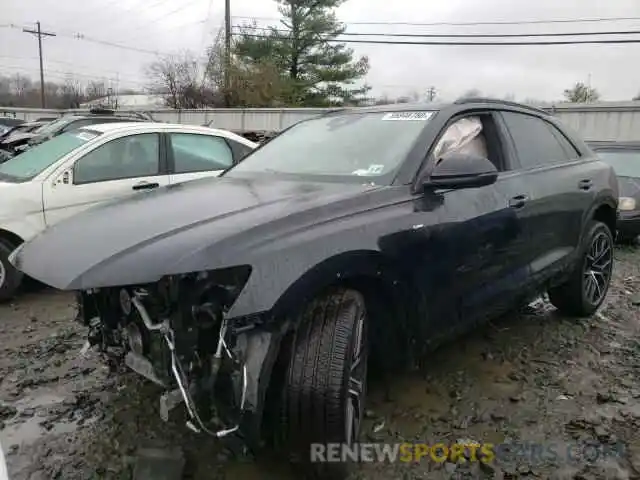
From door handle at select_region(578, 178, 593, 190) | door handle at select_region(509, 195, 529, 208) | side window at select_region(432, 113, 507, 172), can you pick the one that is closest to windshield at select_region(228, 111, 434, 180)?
side window at select_region(432, 113, 507, 172)

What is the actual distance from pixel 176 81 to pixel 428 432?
32.4m

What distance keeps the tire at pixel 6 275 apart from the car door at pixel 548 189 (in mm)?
4159

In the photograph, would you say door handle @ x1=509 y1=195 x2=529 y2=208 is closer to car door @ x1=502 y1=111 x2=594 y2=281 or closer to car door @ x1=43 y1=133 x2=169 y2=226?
car door @ x1=502 y1=111 x2=594 y2=281

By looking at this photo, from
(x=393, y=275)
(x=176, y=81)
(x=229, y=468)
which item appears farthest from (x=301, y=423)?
(x=176, y=81)

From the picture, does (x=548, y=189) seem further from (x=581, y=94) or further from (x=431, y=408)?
(x=581, y=94)

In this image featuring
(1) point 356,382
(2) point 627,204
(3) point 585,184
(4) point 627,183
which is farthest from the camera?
(4) point 627,183

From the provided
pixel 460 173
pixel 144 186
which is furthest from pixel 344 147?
pixel 144 186

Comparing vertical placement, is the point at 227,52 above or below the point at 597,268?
above

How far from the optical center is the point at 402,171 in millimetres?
2947

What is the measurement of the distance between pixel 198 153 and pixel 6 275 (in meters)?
2.26

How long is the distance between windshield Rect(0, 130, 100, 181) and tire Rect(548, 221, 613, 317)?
4.49 meters

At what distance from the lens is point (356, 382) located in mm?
2527

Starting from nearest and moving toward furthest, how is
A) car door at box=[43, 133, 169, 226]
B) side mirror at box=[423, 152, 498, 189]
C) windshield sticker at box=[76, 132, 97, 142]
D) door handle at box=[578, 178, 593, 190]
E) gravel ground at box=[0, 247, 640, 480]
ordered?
gravel ground at box=[0, 247, 640, 480], side mirror at box=[423, 152, 498, 189], door handle at box=[578, 178, 593, 190], car door at box=[43, 133, 169, 226], windshield sticker at box=[76, 132, 97, 142]

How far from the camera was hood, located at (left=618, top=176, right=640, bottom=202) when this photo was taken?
25.7ft
